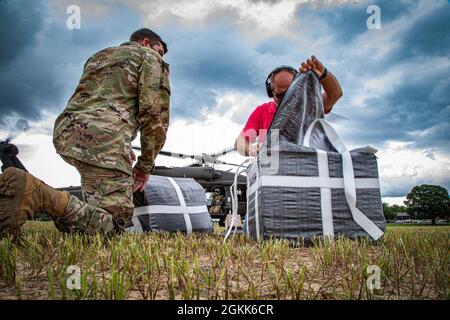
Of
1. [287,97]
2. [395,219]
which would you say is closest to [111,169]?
[287,97]

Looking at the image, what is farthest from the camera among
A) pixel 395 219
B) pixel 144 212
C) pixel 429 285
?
pixel 395 219

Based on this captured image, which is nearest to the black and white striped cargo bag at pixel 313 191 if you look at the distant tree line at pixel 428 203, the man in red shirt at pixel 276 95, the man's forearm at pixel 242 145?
the man in red shirt at pixel 276 95

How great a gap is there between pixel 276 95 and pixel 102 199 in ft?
6.39

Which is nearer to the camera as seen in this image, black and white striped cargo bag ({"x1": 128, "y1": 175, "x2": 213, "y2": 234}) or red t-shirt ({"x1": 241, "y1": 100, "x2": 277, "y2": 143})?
black and white striped cargo bag ({"x1": 128, "y1": 175, "x2": 213, "y2": 234})

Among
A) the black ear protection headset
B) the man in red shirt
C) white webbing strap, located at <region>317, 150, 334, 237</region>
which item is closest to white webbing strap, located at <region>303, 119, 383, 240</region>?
white webbing strap, located at <region>317, 150, 334, 237</region>

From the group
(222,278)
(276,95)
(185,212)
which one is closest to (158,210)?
(185,212)

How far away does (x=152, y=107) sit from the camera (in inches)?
95.5

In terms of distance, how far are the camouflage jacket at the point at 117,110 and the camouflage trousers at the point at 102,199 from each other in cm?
7

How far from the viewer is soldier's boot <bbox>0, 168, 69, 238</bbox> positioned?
1.70 metres

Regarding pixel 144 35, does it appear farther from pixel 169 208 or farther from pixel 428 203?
pixel 428 203

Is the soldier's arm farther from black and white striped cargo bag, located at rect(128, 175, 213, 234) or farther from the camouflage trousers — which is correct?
black and white striped cargo bag, located at rect(128, 175, 213, 234)

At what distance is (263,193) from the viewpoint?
7.21 ft
